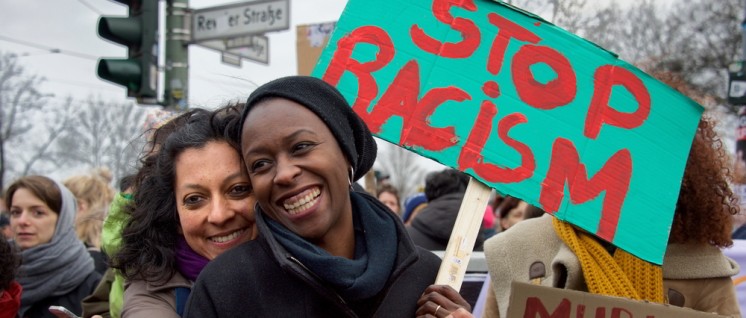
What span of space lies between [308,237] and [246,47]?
554 centimetres

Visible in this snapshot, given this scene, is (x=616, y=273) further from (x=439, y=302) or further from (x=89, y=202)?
(x=89, y=202)

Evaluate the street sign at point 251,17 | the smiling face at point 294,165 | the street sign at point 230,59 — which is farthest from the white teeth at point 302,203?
the street sign at point 230,59

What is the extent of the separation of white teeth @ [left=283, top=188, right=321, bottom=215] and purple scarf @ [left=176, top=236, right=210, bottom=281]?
45 cm

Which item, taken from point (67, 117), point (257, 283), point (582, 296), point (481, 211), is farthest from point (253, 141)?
point (67, 117)

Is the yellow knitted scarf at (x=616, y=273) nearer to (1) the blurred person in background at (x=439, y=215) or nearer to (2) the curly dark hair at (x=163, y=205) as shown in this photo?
(2) the curly dark hair at (x=163, y=205)

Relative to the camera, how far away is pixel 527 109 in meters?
2.38

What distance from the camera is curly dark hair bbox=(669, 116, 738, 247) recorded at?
246 centimetres

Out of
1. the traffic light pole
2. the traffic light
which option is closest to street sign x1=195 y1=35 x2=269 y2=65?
the traffic light pole

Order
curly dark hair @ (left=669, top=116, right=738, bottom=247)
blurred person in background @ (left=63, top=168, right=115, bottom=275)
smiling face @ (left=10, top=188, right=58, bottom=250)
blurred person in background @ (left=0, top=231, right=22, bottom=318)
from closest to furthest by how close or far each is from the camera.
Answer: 1. curly dark hair @ (left=669, top=116, right=738, bottom=247)
2. blurred person in background @ (left=0, top=231, right=22, bottom=318)
3. smiling face @ (left=10, top=188, right=58, bottom=250)
4. blurred person in background @ (left=63, top=168, right=115, bottom=275)

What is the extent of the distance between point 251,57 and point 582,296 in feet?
18.6

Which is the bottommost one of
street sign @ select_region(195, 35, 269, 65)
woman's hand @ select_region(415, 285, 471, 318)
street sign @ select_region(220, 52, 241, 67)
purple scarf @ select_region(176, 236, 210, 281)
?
woman's hand @ select_region(415, 285, 471, 318)

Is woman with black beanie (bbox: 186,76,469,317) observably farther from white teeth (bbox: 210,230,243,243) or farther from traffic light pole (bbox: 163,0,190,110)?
traffic light pole (bbox: 163,0,190,110)

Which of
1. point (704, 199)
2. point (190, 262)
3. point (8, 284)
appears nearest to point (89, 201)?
point (8, 284)

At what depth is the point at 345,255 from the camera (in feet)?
6.57
